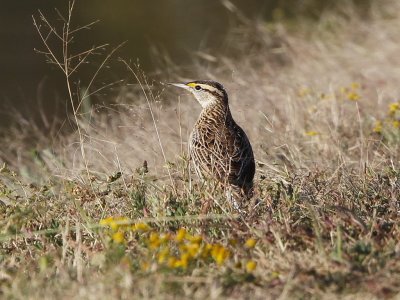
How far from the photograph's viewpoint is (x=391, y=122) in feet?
25.2

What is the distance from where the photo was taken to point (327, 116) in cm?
826

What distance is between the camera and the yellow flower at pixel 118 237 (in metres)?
4.45

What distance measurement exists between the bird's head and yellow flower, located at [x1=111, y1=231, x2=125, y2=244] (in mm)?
2336

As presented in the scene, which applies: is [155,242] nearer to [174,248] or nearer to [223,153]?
[174,248]

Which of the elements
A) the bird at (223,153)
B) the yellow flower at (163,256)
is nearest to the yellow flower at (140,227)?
the yellow flower at (163,256)

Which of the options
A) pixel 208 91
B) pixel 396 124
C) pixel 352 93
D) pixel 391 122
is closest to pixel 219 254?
pixel 208 91

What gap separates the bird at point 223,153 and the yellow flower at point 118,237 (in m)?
0.87

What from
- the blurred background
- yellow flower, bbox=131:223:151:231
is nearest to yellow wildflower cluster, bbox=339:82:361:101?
the blurred background

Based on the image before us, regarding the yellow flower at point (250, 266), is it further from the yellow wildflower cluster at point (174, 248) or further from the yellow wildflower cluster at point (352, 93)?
the yellow wildflower cluster at point (352, 93)

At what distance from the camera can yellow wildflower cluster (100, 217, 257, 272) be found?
4.22 metres

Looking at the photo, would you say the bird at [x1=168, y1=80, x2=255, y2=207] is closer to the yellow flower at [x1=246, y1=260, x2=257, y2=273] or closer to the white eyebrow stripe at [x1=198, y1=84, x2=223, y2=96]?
the white eyebrow stripe at [x1=198, y1=84, x2=223, y2=96]

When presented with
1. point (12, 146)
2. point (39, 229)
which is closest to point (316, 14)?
point (12, 146)

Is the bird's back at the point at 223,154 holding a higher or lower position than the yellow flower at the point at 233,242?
lower

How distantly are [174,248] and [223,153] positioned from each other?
1510mm
